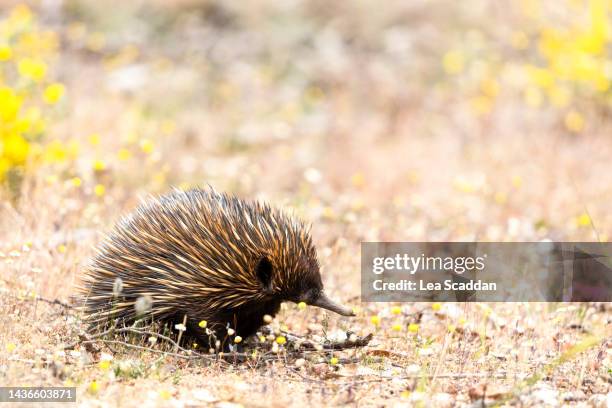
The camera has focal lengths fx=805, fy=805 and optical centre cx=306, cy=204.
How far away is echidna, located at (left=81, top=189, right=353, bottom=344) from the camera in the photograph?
5004 mm

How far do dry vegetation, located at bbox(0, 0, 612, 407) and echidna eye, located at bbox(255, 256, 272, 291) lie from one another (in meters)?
0.44

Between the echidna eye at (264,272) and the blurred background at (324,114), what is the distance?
70.8 inches

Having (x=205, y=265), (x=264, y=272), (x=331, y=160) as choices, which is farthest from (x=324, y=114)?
(x=205, y=265)

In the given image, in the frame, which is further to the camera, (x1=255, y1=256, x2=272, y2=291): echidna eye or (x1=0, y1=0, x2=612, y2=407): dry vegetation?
(x1=255, y1=256, x2=272, y2=291): echidna eye

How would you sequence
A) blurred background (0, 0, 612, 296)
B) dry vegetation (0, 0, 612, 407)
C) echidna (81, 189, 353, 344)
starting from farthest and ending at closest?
1. blurred background (0, 0, 612, 296)
2. echidna (81, 189, 353, 344)
3. dry vegetation (0, 0, 612, 407)

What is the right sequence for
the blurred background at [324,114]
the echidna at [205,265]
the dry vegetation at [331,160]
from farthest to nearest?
the blurred background at [324,114], the echidna at [205,265], the dry vegetation at [331,160]

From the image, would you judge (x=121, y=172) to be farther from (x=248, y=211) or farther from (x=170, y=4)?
(x=170, y=4)

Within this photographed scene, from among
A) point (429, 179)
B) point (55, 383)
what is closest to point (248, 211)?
point (55, 383)

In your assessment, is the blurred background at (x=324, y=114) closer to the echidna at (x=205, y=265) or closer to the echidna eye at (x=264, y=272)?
the echidna at (x=205, y=265)

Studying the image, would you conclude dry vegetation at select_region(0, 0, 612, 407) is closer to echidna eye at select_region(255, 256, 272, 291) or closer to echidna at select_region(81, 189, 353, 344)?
echidna at select_region(81, 189, 353, 344)

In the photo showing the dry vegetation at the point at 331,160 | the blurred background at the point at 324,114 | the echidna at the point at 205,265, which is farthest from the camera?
the blurred background at the point at 324,114

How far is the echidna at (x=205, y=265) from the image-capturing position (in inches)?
197

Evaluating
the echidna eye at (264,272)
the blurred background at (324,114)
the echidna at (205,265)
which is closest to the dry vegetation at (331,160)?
the blurred background at (324,114)

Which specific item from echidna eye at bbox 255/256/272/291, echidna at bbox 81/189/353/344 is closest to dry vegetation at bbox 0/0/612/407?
echidna at bbox 81/189/353/344
